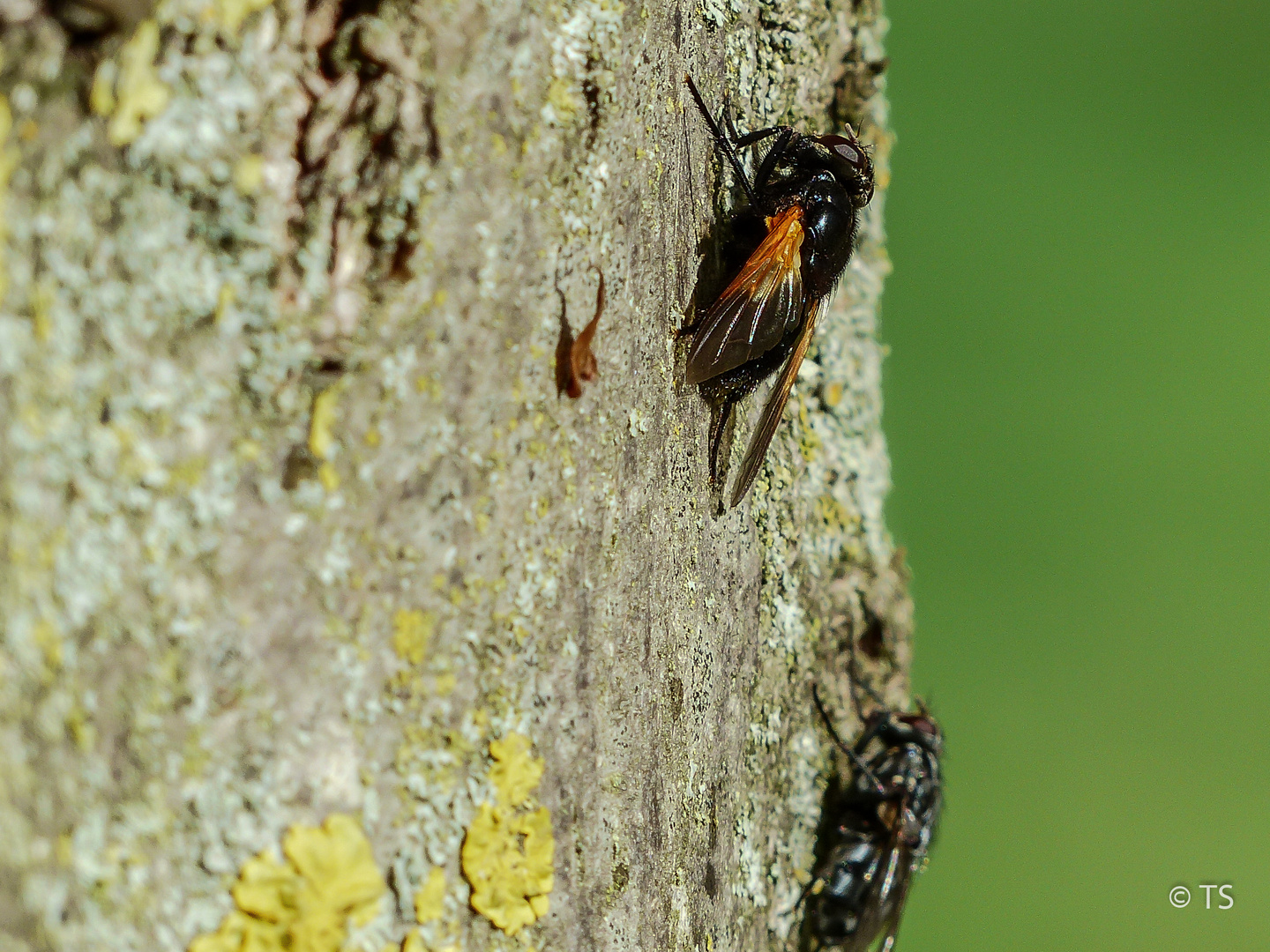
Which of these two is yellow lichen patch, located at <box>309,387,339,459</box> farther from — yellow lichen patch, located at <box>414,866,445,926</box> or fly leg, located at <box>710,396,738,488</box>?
fly leg, located at <box>710,396,738,488</box>

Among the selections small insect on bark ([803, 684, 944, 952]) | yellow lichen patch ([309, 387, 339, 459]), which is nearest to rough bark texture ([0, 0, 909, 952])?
yellow lichen patch ([309, 387, 339, 459])

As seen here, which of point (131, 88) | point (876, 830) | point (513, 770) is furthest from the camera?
point (876, 830)

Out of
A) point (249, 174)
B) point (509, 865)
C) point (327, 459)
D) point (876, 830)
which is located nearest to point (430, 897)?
point (509, 865)

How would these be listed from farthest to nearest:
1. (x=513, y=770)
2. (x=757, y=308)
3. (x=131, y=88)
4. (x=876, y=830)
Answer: (x=876, y=830) → (x=757, y=308) → (x=513, y=770) → (x=131, y=88)

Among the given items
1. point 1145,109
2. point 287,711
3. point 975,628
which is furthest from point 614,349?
point 1145,109

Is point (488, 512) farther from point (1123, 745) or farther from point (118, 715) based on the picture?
point (1123, 745)

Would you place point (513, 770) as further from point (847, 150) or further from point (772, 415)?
point (847, 150)
